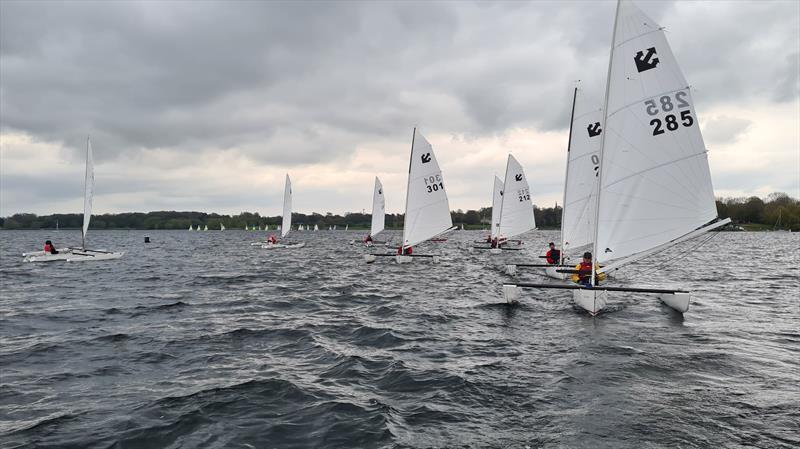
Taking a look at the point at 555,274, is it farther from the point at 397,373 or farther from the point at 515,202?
the point at 515,202

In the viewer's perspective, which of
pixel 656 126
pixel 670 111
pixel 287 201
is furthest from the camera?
pixel 287 201

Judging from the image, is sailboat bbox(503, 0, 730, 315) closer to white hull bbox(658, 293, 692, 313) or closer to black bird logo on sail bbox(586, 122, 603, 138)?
white hull bbox(658, 293, 692, 313)

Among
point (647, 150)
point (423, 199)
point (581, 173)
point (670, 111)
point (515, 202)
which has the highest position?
point (670, 111)

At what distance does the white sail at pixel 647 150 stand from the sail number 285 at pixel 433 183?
17.3 m

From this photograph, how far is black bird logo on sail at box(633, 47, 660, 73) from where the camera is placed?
12.7 meters

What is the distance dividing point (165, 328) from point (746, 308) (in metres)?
19.4

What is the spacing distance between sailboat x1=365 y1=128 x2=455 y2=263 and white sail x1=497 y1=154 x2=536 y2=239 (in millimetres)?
10864

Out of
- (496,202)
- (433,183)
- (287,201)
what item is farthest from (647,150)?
(287,201)

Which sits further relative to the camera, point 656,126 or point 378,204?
point 378,204

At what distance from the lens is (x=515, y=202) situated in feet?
138

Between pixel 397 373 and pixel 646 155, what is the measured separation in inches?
371

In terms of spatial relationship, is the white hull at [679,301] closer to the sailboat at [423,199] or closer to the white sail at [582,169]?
the white sail at [582,169]

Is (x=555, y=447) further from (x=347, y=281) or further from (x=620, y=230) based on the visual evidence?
(x=347, y=281)

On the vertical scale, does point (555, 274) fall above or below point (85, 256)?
above
